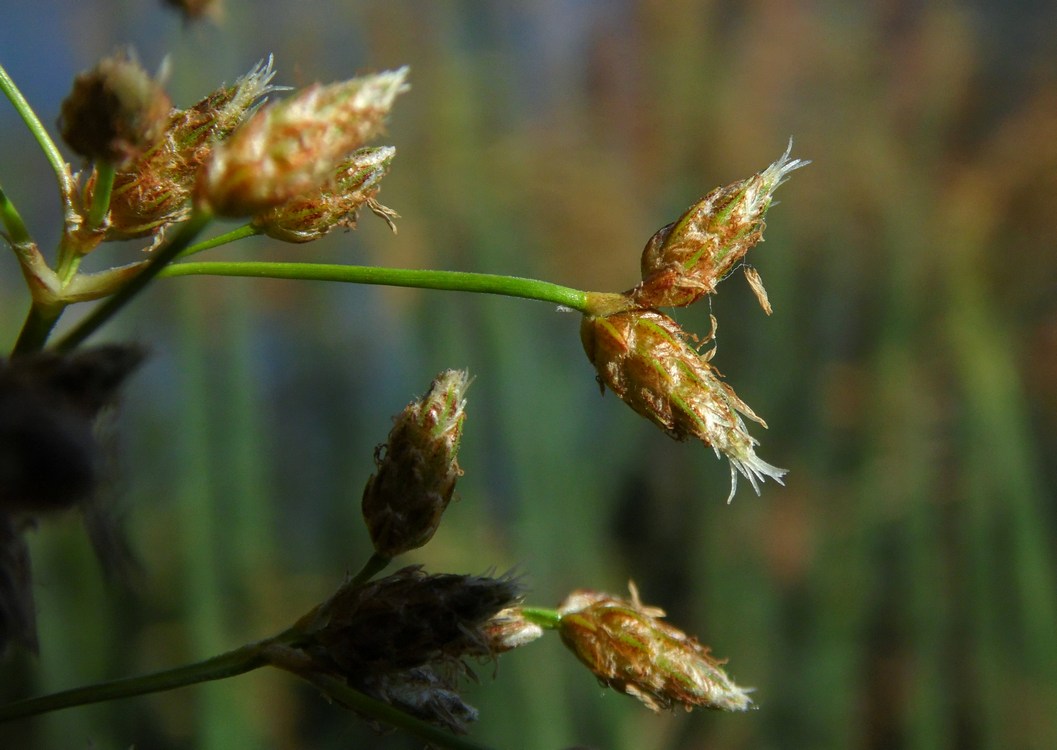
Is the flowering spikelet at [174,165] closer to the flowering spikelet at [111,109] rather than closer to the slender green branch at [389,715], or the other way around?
the flowering spikelet at [111,109]

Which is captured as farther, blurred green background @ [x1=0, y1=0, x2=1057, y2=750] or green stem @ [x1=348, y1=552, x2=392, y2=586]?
blurred green background @ [x1=0, y1=0, x2=1057, y2=750]

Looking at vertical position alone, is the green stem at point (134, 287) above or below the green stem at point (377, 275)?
below

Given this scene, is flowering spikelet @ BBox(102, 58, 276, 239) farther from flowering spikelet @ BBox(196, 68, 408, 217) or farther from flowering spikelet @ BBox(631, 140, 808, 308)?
flowering spikelet @ BBox(631, 140, 808, 308)

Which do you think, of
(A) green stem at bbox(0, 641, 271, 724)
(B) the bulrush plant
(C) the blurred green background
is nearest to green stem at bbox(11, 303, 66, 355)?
(B) the bulrush plant

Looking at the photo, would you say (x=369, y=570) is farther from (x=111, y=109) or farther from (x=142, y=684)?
(x=111, y=109)

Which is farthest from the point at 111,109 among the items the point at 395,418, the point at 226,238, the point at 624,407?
the point at 624,407

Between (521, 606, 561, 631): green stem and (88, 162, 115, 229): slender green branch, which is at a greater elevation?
(88, 162, 115, 229): slender green branch

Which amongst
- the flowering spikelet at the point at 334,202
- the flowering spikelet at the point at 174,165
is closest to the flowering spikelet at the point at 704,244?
the flowering spikelet at the point at 334,202
